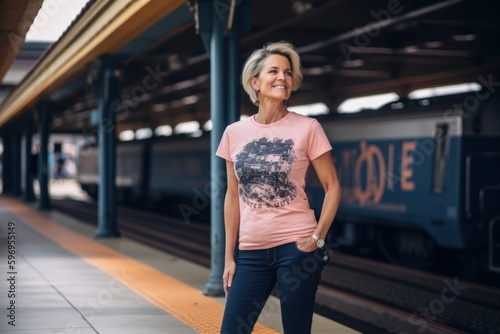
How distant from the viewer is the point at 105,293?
8.99m

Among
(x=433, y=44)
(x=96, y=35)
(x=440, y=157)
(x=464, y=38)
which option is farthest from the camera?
(x=433, y=44)

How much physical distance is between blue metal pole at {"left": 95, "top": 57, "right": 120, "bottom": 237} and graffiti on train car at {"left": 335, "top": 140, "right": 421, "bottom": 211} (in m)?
4.33

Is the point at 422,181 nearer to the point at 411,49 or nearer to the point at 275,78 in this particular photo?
the point at 411,49

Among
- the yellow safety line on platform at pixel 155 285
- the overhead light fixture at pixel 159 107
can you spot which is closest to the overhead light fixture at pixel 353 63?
the yellow safety line on platform at pixel 155 285

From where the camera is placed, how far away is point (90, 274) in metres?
10.7

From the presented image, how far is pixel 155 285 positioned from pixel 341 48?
38.9ft

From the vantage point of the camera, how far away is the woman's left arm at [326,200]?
3.69 meters

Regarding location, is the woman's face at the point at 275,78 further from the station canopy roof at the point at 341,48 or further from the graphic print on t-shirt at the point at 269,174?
the station canopy roof at the point at 341,48

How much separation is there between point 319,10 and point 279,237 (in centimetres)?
1253

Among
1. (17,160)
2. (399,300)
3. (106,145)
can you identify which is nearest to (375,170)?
(399,300)

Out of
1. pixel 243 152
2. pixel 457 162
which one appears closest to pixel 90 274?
pixel 457 162

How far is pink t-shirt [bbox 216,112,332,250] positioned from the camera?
373 centimetres

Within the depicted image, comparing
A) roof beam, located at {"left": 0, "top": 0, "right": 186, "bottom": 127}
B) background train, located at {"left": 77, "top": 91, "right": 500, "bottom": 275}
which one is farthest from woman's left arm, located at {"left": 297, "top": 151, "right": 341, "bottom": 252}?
background train, located at {"left": 77, "top": 91, "right": 500, "bottom": 275}

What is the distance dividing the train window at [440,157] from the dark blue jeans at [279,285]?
388 inches
